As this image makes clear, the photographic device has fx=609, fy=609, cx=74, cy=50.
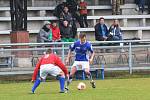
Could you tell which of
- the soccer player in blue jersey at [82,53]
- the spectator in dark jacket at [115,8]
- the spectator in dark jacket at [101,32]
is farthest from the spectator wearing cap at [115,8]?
the soccer player in blue jersey at [82,53]

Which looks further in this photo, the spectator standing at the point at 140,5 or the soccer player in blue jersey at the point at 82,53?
the spectator standing at the point at 140,5

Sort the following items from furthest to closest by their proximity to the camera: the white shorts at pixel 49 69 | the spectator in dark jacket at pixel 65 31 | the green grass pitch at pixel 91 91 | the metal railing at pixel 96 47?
the spectator in dark jacket at pixel 65 31 → the metal railing at pixel 96 47 → the white shorts at pixel 49 69 → the green grass pitch at pixel 91 91

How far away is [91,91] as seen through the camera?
63.3 feet

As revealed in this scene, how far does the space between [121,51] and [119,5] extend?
8965mm

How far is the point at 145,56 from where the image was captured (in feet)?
80.3

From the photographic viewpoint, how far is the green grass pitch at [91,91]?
1723 centimetres

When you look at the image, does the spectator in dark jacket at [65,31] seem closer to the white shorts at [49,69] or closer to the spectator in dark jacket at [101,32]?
the spectator in dark jacket at [101,32]

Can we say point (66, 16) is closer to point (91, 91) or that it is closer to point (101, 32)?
point (101, 32)

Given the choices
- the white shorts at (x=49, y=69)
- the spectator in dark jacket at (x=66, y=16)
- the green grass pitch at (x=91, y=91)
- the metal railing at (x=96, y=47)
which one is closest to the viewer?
the green grass pitch at (x=91, y=91)

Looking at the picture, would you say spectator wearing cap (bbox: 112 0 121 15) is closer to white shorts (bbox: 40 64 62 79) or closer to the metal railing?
the metal railing

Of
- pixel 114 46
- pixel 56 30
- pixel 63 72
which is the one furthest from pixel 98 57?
pixel 63 72

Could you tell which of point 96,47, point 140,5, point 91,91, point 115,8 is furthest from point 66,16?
point 91,91

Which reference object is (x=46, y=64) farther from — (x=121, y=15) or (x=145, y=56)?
(x=121, y=15)

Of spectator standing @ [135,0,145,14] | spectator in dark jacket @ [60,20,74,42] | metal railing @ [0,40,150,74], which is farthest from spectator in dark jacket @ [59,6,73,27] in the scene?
spectator standing @ [135,0,145,14]
